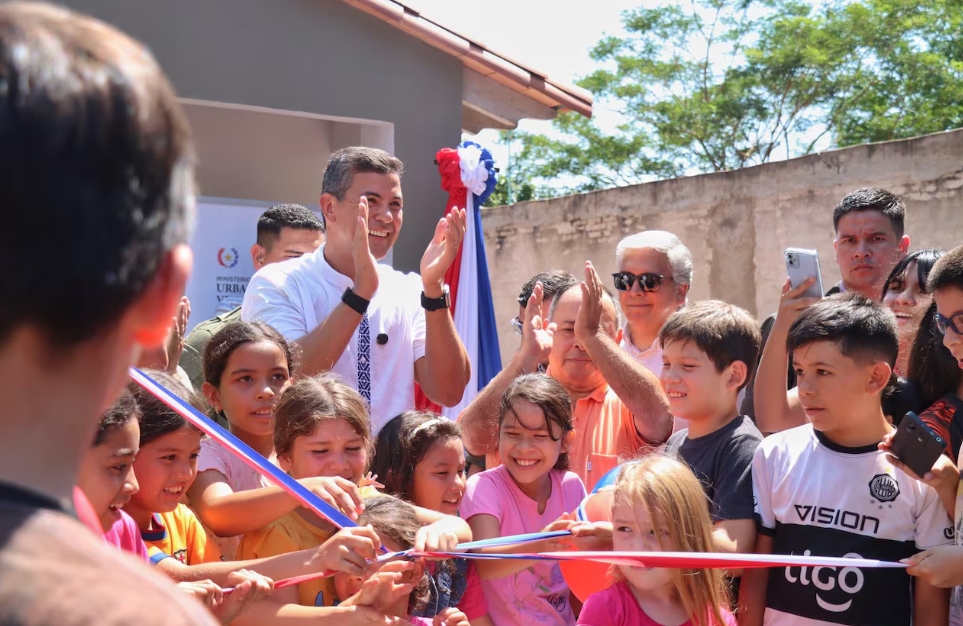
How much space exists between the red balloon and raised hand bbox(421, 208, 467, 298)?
139 cm

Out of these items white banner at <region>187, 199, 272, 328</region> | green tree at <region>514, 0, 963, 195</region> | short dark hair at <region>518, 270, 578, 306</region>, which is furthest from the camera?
green tree at <region>514, 0, 963, 195</region>

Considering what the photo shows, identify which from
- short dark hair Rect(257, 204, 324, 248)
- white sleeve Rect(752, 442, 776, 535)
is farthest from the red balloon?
short dark hair Rect(257, 204, 324, 248)

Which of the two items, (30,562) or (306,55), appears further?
(306,55)

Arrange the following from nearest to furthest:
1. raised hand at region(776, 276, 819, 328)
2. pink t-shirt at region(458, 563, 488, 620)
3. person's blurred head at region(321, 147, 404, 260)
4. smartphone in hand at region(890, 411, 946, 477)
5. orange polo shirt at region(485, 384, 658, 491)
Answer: smartphone in hand at region(890, 411, 946, 477), pink t-shirt at region(458, 563, 488, 620), raised hand at region(776, 276, 819, 328), orange polo shirt at region(485, 384, 658, 491), person's blurred head at region(321, 147, 404, 260)

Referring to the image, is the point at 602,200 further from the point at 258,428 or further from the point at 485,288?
the point at 258,428

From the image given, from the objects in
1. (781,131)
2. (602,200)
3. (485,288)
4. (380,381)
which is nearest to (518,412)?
(380,381)

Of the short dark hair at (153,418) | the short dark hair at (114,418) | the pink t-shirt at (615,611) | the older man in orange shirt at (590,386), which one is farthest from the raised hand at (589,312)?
the short dark hair at (114,418)

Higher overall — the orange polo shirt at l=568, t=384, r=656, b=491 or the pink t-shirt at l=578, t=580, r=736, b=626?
the orange polo shirt at l=568, t=384, r=656, b=491

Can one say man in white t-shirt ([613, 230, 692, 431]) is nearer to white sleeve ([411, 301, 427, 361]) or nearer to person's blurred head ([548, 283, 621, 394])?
person's blurred head ([548, 283, 621, 394])

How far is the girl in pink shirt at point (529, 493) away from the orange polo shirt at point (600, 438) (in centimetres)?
18

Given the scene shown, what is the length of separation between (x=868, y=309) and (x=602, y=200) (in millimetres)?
10785

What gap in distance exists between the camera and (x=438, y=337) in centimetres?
441

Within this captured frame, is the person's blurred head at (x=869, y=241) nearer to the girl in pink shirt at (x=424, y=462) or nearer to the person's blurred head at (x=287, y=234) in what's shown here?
the girl in pink shirt at (x=424, y=462)

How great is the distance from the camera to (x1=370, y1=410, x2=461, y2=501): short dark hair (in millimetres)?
3855
